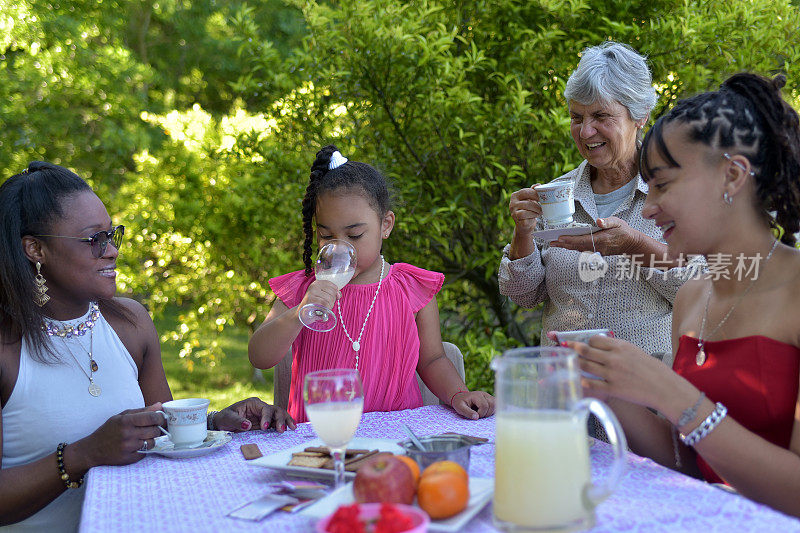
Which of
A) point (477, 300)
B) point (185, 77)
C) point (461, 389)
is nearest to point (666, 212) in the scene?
point (461, 389)

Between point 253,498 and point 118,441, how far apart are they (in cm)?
50

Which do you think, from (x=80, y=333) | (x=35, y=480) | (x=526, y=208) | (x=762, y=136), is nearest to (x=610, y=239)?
(x=526, y=208)

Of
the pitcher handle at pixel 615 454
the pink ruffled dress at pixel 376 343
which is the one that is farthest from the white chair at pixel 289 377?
the pitcher handle at pixel 615 454

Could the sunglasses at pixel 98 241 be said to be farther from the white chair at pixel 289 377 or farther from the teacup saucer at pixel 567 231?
the teacup saucer at pixel 567 231

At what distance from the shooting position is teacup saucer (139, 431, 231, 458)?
192cm

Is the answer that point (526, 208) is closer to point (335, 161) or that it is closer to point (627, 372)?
point (335, 161)

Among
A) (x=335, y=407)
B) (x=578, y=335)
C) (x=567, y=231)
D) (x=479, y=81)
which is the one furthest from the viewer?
(x=479, y=81)

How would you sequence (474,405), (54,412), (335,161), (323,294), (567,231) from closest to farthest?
1. (54,412)
2. (323,294)
3. (474,405)
4. (567,231)
5. (335,161)

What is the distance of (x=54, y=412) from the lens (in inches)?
83.7

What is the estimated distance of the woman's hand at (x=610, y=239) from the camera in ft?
8.38

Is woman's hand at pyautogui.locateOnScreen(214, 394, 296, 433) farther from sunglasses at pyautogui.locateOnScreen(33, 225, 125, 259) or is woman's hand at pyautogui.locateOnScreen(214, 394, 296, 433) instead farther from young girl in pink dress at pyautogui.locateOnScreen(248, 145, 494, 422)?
sunglasses at pyautogui.locateOnScreen(33, 225, 125, 259)

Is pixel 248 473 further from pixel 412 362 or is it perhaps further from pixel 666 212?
Answer: pixel 666 212

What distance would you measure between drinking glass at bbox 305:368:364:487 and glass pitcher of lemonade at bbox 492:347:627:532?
416mm

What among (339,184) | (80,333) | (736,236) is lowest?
(80,333)
